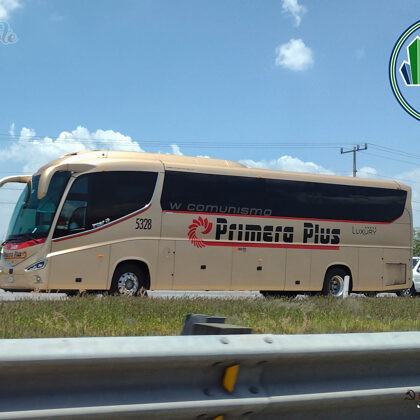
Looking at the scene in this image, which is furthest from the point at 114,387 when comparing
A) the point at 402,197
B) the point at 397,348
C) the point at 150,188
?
the point at 402,197

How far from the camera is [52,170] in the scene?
16578 mm

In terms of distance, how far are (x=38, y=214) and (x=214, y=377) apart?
14.4m

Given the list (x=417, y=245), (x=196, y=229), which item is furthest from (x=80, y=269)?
(x=417, y=245)

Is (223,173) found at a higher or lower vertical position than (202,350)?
higher

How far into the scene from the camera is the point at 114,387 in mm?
2824

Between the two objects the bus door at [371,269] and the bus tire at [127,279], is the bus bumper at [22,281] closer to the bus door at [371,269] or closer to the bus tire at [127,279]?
the bus tire at [127,279]

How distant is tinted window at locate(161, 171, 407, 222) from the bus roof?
177mm

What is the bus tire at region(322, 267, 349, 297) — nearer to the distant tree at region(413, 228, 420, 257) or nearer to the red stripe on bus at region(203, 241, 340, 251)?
the red stripe on bus at region(203, 241, 340, 251)

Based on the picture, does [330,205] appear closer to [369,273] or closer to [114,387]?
[369,273]

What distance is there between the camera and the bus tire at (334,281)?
67.2 feet

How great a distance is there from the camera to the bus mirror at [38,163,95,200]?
641 inches

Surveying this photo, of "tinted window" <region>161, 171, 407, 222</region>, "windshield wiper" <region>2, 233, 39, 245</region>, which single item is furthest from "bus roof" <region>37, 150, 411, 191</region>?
"windshield wiper" <region>2, 233, 39, 245</region>

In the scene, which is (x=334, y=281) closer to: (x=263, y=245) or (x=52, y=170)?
(x=263, y=245)

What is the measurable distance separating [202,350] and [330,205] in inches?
702
